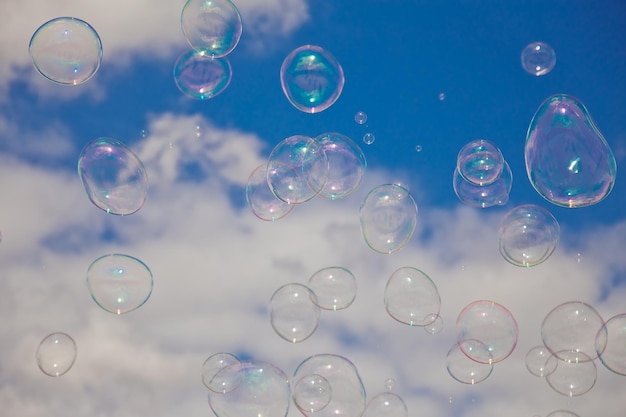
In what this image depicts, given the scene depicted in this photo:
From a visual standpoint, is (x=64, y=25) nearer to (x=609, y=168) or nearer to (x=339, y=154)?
(x=339, y=154)

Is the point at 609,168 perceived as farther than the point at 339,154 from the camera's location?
No

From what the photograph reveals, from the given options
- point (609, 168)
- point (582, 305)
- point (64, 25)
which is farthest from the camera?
point (582, 305)

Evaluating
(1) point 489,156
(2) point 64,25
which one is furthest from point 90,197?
(1) point 489,156

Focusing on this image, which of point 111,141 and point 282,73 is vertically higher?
point 282,73

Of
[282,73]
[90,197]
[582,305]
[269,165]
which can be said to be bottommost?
[582,305]

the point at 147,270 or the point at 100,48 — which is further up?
the point at 100,48

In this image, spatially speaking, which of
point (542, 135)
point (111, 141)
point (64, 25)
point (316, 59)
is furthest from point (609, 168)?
point (64, 25)

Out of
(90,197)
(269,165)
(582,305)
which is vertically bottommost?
(582,305)

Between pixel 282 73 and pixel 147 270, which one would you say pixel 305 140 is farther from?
pixel 147 270

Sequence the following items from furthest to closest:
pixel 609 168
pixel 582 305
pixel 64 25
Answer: pixel 582 305, pixel 64 25, pixel 609 168
